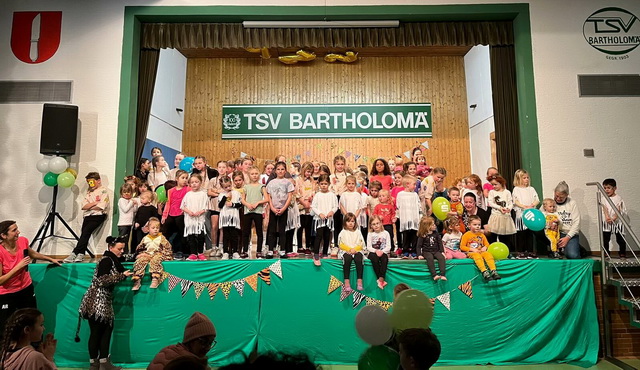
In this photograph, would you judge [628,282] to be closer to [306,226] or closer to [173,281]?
[306,226]

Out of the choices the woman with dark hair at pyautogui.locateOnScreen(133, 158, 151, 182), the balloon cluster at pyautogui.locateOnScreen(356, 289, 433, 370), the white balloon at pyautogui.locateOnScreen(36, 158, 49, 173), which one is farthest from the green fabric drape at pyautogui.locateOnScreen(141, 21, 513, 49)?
the balloon cluster at pyautogui.locateOnScreen(356, 289, 433, 370)

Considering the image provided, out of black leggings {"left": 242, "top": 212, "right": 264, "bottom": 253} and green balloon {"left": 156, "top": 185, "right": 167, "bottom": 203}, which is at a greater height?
green balloon {"left": 156, "top": 185, "right": 167, "bottom": 203}

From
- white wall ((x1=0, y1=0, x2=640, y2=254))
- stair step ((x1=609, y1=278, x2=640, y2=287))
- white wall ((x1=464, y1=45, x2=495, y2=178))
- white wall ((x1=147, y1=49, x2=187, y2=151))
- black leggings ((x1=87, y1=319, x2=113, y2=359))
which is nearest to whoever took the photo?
black leggings ((x1=87, y1=319, x2=113, y2=359))

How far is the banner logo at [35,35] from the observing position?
694cm

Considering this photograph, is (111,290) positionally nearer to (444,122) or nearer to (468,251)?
(468,251)

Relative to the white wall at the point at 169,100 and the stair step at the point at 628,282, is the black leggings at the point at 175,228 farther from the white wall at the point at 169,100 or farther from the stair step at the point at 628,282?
the stair step at the point at 628,282

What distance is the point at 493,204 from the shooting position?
620cm

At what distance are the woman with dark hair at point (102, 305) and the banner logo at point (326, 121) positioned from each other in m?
6.44

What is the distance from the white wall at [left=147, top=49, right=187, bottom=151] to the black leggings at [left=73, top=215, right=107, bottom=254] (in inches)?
141

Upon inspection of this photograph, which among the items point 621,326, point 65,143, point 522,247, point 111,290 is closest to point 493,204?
point 522,247

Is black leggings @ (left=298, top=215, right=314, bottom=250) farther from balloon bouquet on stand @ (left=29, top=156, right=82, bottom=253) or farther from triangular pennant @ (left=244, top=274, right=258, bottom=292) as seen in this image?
balloon bouquet on stand @ (left=29, top=156, right=82, bottom=253)

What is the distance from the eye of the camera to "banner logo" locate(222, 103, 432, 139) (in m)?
11.1

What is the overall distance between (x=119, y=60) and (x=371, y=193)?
4.41 meters

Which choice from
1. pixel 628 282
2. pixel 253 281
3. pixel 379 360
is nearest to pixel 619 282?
pixel 628 282
